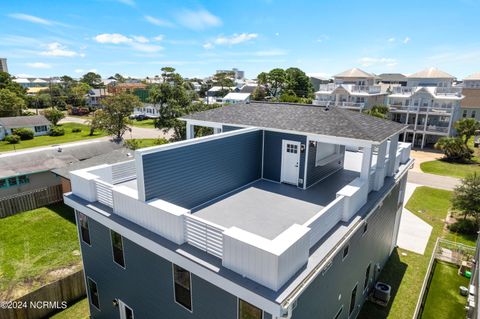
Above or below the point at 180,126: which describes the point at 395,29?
above

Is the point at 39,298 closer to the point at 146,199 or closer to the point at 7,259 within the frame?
the point at 7,259

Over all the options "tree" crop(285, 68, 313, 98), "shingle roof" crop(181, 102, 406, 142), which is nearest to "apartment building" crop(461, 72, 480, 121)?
"tree" crop(285, 68, 313, 98)

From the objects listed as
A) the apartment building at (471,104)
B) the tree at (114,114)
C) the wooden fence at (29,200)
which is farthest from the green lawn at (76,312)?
the apartment building at (471,104)

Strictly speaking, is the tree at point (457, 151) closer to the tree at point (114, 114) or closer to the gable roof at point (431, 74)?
the gable roof at point (431, 74)

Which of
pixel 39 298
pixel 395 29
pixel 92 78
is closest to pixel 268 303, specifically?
pixel 39 298

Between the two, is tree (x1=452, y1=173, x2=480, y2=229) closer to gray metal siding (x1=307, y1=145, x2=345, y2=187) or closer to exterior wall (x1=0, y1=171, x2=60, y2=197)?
gray metal siding (x1=307, y1=145, x2=345, y2=187)

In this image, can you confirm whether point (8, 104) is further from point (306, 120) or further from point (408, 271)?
point (408, 271)

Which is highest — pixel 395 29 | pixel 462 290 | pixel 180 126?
pixel 395 29
